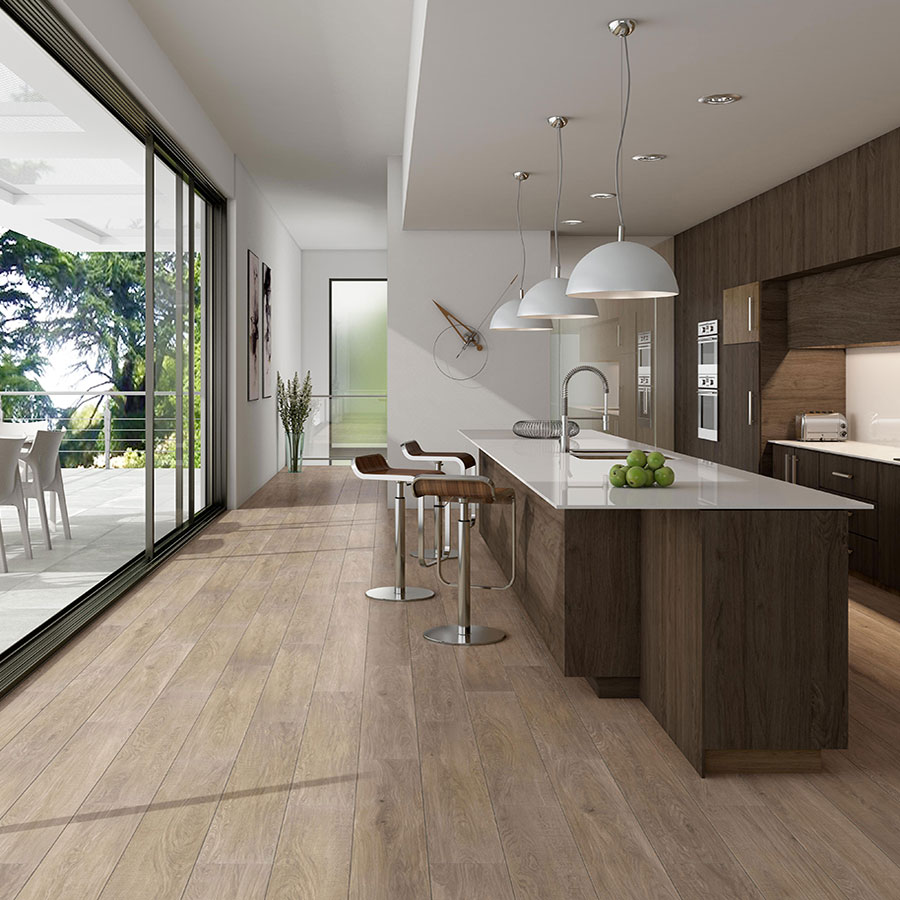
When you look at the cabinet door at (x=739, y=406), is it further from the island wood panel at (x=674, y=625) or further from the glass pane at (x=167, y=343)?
the glass pane at (x=167, y=343)

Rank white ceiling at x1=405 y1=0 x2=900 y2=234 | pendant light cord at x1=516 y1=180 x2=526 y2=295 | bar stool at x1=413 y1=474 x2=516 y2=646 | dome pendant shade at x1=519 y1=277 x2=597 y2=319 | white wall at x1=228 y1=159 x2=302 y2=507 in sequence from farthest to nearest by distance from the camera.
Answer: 1. white wall at x1=228 y1=159 x2=302 y2=507
2. pendant light cord at x1=516 y1=180 x2=526 y2=295
3. dome pendant shade at x1=519 y1=277 x2=597 y2=319
4. bar stool at x1=413 y1=474 x2=516 y2=646
5. white ceiling at x1=405 y1=0 x2=900 y2=234

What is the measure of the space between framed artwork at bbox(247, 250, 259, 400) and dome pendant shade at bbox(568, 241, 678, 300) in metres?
5.91

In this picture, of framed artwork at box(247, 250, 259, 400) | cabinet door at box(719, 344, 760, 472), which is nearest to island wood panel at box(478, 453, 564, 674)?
cabinet door at box(719, 344, 760, 472)

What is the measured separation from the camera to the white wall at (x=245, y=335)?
27.9 feet

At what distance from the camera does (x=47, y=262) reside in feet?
13.2

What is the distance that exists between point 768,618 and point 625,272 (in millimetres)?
1276

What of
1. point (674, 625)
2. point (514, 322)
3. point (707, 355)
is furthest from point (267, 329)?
point (674, 625)

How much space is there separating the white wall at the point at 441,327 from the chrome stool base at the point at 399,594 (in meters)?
3.14

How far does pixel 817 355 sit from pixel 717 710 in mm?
4583

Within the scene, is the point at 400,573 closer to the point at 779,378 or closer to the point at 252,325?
the point at 779,378

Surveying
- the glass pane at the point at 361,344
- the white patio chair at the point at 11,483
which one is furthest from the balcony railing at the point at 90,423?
the glass pane at the point at 361,344

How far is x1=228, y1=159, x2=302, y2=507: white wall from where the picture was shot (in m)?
8.52

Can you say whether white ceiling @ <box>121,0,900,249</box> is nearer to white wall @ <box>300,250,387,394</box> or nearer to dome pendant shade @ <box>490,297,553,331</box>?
dome pendant shade @ <box>490,297,553,331</box>

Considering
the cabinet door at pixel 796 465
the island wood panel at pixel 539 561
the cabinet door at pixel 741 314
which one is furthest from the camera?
the cabinet door at pixel 741 314
